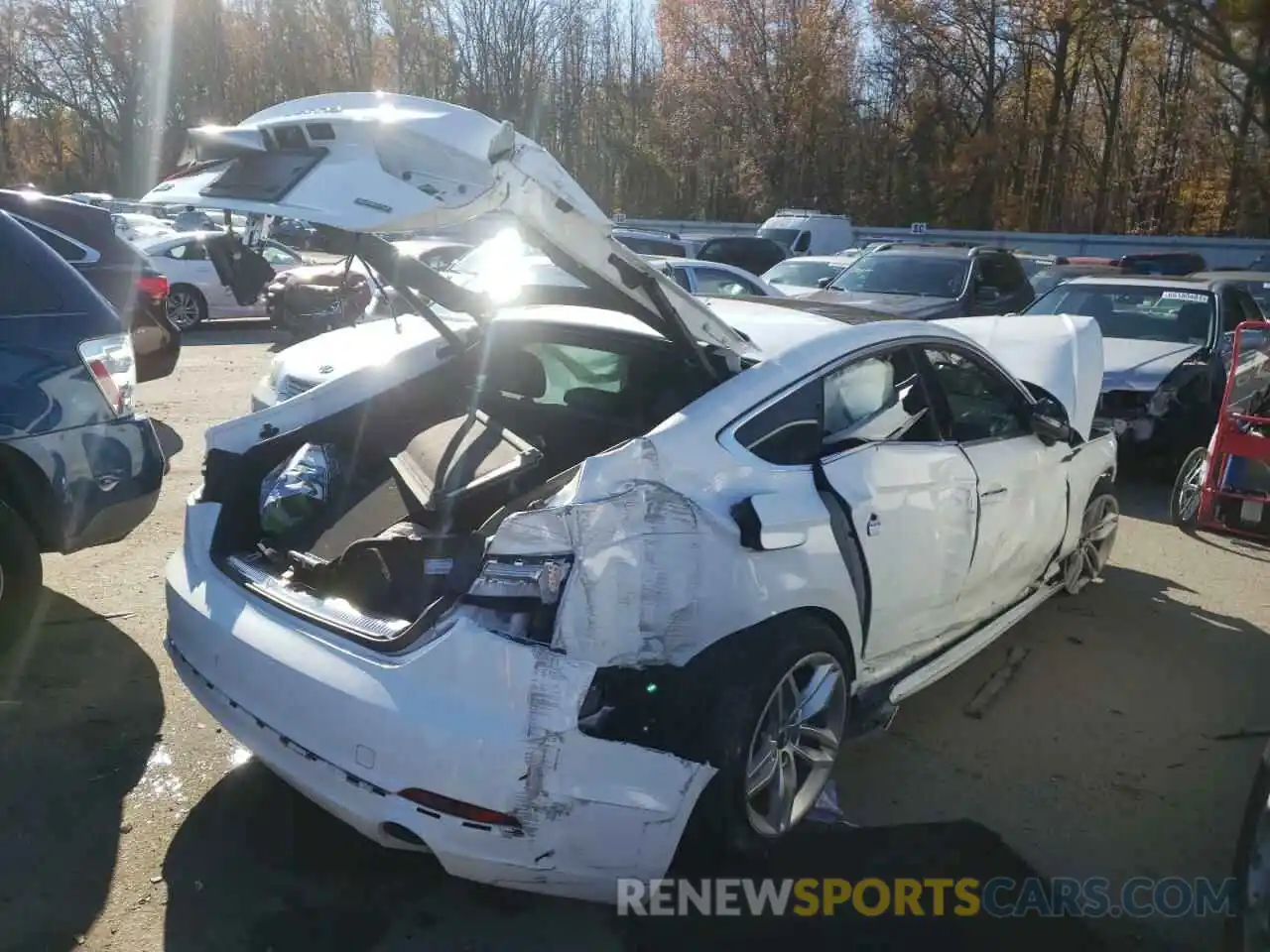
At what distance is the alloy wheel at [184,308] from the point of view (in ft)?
49.6

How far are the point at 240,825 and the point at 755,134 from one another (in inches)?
1415

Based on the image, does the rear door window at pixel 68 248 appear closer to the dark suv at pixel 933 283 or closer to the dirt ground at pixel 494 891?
the dirt ground at pixel 494 891

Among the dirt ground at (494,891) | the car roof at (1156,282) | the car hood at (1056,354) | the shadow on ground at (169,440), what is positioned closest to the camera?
the dirt ground at (494,891)

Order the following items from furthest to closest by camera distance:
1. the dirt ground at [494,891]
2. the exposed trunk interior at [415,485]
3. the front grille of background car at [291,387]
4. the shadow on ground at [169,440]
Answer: the shadow on ground at [169,440] → the front grille of background car at [291,387] → the exposed trunk interior at [415,485] → the dirt ground at [494,891]

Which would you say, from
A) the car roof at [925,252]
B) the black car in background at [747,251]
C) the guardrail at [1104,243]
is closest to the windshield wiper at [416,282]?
the car roof at [925,252]

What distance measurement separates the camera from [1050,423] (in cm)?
438

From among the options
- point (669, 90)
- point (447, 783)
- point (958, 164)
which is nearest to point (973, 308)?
point (447, 783)

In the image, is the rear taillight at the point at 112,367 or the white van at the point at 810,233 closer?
the rear taillight at the point at 112,367

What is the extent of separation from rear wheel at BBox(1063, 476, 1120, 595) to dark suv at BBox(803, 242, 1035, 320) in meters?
5.60

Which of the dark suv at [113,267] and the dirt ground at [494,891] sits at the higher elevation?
the dark suv at [113,267]

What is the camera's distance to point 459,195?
99.5 inches

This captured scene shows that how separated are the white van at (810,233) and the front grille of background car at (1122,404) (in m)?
13.6
